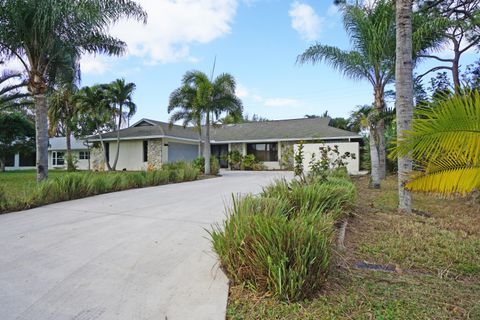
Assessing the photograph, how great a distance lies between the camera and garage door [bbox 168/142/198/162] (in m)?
23.4

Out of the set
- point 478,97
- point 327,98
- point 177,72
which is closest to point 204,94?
point 177,72

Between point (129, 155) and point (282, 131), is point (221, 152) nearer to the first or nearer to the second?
point (282, 131)

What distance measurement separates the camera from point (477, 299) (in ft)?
8.55

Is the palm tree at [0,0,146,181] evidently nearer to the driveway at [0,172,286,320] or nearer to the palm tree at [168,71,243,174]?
the palm tree at [168,71,243,174]

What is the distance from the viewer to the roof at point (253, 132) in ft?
72.5

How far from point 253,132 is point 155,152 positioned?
8.85 m

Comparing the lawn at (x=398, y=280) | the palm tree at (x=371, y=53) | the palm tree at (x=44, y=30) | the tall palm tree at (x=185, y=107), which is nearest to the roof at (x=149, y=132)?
the tall palm tree at (x=185, y=107)

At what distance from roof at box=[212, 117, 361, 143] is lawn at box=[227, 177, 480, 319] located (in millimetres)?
A: 16867

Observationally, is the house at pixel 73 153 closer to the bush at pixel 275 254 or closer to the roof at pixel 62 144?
the roof at pixel 62 144

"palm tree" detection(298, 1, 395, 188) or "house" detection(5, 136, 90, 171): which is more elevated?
"palm tree" detection(298, 1, 395, 188)

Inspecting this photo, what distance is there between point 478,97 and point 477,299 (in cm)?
190

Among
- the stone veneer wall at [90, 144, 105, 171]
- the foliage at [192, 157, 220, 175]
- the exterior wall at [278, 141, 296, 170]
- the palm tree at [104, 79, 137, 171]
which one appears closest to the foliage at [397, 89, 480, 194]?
the foliage at [192, 157, 220, 175]

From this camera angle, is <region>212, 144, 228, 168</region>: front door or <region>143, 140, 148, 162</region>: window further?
<region>212, 144, 228, 168</region>: front door

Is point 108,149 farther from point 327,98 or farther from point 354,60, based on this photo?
point 327,98
